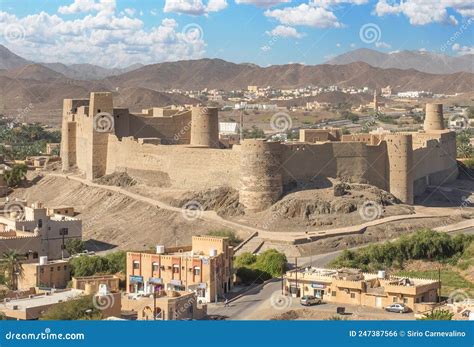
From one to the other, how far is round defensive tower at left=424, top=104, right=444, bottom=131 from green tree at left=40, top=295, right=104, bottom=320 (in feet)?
104

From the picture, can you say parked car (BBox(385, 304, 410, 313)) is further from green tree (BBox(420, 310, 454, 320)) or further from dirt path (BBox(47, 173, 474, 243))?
dirt path (BBox(47, 173, 474, 243))

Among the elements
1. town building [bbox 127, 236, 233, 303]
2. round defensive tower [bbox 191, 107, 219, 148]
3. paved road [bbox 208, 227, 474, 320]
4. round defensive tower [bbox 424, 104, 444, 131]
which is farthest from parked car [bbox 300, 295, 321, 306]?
round defensive tower [bbox 424, 104, 444, 131]

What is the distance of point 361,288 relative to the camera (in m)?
26.8

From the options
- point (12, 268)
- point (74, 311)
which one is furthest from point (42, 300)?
point (12, 268)

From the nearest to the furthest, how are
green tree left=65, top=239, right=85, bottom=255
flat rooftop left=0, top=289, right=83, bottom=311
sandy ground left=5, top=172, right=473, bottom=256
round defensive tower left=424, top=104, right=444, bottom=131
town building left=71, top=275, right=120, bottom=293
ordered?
flat rooftop left=0, top=289, right=83, bottom=311 → town building left=71, top=275, right=120, bottom=293 → green tree left=65, top=239, right=85, bottom=255 → sandy ground left=5, top=172, right=473, bottom=256 → round defensive tower left=424, top=104, right=444, bottom=131

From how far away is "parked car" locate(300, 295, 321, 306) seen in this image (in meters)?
26.6

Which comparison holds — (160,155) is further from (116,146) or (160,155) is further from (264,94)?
(264,94)

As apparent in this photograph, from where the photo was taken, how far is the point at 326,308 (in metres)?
26.2

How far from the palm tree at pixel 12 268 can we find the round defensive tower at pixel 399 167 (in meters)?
16.4

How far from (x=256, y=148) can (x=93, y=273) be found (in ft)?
32.5

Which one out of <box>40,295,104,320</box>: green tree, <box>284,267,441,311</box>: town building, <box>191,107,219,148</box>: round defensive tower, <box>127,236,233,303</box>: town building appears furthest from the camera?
<box>191,107,219,148</box>: round defensive tower

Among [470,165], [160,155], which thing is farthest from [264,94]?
[160,155]

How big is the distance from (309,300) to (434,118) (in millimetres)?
27582

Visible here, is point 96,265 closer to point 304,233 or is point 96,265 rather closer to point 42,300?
point 42,300
